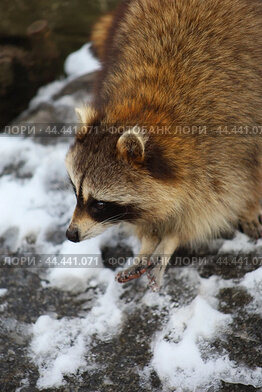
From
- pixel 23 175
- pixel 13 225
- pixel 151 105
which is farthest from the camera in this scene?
pixel 23 175

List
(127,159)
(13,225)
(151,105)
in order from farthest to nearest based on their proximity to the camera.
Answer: (13,225) < (151,105) < (127,159)

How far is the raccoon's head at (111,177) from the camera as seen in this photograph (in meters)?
3.06

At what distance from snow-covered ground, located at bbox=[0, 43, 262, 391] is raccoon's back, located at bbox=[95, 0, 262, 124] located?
3.62ft

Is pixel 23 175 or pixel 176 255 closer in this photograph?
pixel 176 255

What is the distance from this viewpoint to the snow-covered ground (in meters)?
3.11

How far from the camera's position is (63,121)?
205 inches

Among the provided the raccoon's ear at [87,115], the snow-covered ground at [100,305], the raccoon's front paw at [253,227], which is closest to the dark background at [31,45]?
the snow-covered ground at [100,305]

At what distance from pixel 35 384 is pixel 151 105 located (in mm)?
1902

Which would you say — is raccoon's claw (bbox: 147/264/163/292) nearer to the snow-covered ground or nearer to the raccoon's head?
the snow-covered ground

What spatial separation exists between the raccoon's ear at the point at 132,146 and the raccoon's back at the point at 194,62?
1.19 ft

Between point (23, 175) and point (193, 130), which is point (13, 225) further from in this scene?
point (193, 130)

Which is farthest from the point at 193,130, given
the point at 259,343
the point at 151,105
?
the point at 259,343

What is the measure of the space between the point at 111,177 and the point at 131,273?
0.88 meters

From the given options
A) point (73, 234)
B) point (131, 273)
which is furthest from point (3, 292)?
point (131, 273)
